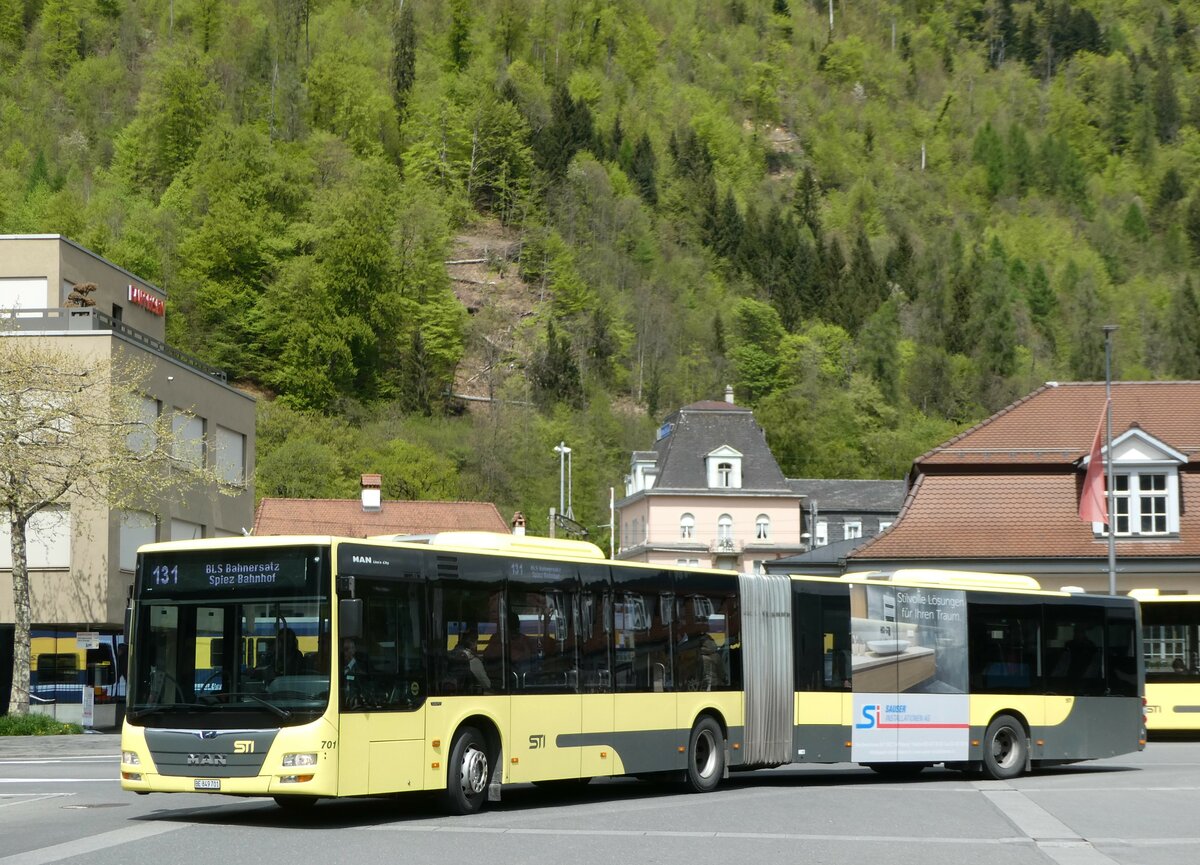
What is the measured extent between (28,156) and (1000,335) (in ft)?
301

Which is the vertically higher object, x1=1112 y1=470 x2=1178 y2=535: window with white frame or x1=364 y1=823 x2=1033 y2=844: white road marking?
x1=1112 y1=470 x2=1178 y2=535: window with white frame

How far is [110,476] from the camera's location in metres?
37.5

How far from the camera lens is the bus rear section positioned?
21891 millimetres

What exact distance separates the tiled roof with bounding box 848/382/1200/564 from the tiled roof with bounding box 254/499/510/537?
2635cm

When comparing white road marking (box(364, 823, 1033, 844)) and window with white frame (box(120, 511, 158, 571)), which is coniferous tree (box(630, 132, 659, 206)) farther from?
white road marking (box(364, 823, 1033, 844))

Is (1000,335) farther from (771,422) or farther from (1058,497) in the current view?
(1058,497)

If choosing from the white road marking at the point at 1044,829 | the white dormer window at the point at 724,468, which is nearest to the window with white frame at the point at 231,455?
the white road marking at the point at 1044,829

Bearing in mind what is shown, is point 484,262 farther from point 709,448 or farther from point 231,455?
point 231,455

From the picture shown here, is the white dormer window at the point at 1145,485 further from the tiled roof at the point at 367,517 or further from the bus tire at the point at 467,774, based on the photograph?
the bus tire at the point at 467,774

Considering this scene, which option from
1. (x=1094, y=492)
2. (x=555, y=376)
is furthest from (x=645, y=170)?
(x=1094, y=492)

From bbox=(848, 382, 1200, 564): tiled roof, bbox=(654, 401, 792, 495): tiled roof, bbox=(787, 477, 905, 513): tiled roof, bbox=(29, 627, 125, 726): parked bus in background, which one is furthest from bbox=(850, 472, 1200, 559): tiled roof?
bbox=(787, 477, 905, 513): tiled roof

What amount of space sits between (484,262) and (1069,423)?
12034cm

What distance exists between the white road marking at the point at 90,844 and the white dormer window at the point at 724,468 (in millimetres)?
75225

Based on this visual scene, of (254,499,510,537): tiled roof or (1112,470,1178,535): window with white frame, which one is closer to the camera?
(1112,470,1178,535): window with white frame
